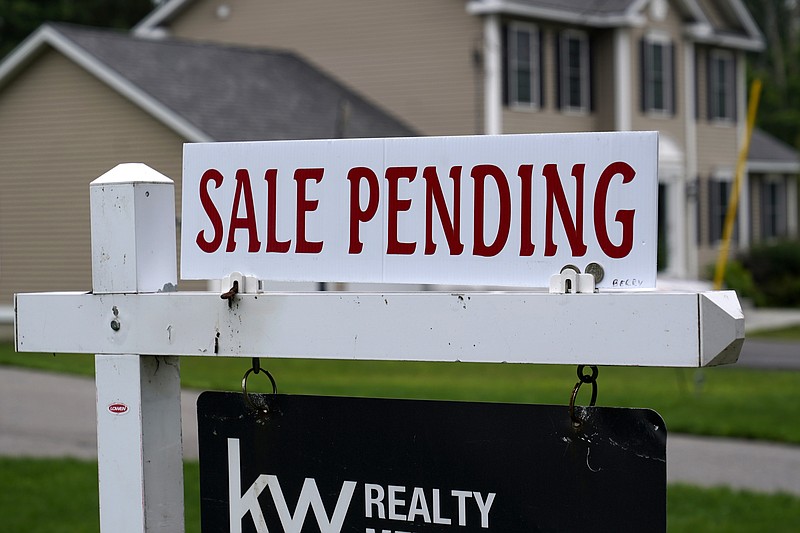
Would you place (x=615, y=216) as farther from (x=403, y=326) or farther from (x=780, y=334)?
(x=780, y=334)

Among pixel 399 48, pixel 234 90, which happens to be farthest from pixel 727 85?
pixel 234 90

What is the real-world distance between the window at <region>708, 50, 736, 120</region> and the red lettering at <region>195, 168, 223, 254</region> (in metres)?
30.1

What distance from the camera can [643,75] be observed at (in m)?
27.9

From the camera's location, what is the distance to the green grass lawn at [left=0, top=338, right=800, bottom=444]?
38.1 feet

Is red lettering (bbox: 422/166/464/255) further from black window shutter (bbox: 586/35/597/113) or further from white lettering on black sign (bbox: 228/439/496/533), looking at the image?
black window shutter (bbox: 586/35/597/113)

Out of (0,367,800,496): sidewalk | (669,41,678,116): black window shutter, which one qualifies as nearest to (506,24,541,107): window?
(669,41,678,116): black window shutter

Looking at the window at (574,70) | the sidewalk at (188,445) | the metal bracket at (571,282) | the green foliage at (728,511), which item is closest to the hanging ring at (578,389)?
the metal bracket at (571,282)

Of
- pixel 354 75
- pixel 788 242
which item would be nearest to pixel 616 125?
pixel 354 75

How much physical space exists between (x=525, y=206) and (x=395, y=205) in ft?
0.76

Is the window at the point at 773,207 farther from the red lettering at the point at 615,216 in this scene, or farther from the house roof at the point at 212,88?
the red lettering at the point at 615,216

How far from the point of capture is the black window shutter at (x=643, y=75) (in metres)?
27.7

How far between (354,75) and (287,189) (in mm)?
23734

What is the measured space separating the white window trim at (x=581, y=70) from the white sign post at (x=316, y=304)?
24.5 metres

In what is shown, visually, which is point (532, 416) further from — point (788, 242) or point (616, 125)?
point (788, 242)
